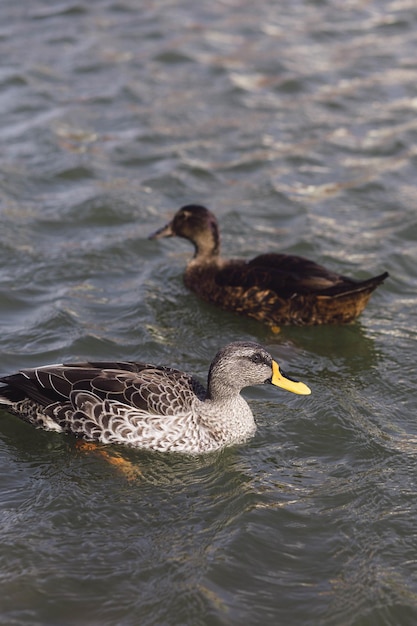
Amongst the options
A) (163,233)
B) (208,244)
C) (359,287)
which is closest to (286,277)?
(359,287)

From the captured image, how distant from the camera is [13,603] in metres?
6.34

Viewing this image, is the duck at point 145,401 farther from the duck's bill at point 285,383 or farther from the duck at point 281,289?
the duck at point 281,289

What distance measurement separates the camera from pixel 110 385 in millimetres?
7871

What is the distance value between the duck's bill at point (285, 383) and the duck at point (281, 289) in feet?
5.20

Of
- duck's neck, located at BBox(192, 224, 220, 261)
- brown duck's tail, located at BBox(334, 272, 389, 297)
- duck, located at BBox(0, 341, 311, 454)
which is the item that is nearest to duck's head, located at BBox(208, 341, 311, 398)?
duck, located at BBox(0, 341, 311, 454)

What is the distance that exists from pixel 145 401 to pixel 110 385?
0.99ft

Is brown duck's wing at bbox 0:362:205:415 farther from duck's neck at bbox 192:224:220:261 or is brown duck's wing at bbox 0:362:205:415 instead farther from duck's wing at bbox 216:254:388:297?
duck's neck at bbox 192:224:220:261

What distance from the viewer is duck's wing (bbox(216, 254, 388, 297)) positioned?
966 centimetres

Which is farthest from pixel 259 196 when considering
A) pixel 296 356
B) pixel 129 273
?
pixel 296 356

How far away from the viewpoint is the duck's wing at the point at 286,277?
9656mm

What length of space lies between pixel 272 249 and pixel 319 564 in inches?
219

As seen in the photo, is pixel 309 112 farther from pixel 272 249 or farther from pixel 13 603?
pixel 13 603

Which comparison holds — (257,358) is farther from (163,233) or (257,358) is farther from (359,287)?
(163,233)

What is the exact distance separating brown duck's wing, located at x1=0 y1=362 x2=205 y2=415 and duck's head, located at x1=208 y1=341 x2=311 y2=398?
0.26m
